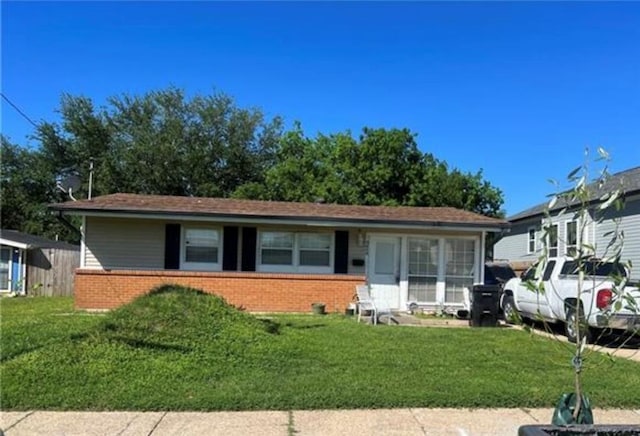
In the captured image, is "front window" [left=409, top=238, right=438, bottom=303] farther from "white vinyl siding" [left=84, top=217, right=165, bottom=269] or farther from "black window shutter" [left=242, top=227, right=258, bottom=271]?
"white vinyl siding" [left=84, top=217, right=165, bottom=269]

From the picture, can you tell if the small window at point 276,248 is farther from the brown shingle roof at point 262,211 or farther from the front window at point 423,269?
the front window at point 423,269

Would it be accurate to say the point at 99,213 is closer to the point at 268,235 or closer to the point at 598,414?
the point at 268,235

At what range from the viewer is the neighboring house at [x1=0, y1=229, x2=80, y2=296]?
22688 millimetres

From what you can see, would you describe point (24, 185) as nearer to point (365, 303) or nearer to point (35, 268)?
point (35, 268)

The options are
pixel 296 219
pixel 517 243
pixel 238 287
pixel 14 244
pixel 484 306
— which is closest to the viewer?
pixel 484 306

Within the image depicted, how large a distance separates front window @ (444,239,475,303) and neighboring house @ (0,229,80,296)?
48.3 feet

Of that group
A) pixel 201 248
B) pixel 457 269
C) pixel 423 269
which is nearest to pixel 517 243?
pixel 457 269

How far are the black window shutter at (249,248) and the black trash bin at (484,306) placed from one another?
6.59 metres

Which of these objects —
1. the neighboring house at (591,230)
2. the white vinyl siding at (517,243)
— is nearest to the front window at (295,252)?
the neighboring house at (591,230)

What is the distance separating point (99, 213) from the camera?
16188mm

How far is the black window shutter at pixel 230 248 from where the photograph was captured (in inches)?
674

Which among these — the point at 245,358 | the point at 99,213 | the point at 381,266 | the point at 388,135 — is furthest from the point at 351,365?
the point at 388,135

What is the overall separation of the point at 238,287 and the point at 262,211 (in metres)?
2.63

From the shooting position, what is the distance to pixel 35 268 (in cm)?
2316
